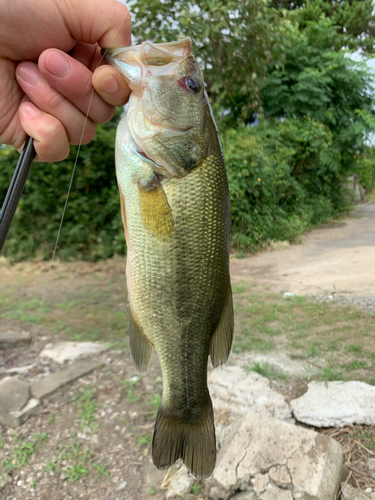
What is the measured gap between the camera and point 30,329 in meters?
3.72

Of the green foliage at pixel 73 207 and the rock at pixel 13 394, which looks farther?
the green foliage at pixel 73 207

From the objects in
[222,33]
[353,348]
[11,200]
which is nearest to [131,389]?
[353,348]

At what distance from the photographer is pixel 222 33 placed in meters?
5.59

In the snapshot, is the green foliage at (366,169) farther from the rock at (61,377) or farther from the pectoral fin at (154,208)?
the pectoral fin at (154,208)

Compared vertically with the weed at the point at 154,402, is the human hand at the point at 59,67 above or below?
above

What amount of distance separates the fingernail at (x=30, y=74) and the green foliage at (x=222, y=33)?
4.69 metres

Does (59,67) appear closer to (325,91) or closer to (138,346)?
(138,346)

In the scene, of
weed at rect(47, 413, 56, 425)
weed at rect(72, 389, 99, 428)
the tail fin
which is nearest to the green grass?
weed at rect(72, 389, 99, 428)

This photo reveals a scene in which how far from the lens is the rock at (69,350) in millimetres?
3207

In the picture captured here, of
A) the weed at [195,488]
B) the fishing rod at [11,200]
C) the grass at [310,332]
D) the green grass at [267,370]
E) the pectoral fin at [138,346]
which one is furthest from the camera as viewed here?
the grass at [310,332]

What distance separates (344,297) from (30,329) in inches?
141

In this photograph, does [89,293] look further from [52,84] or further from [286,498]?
[52,84]

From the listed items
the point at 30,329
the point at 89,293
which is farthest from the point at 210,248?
the point at 89,293

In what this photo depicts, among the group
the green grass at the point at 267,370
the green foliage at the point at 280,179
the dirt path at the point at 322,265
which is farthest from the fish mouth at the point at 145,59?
the green foliage at the point at 280,179
